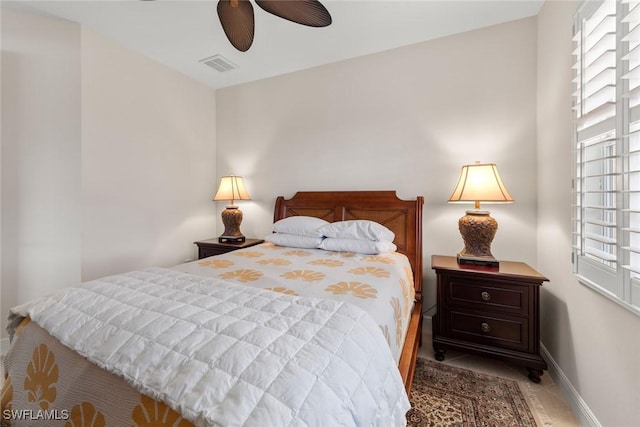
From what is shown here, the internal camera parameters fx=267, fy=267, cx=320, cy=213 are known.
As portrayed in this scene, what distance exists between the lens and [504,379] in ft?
5.72

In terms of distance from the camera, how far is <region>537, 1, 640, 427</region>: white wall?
45.1 inches

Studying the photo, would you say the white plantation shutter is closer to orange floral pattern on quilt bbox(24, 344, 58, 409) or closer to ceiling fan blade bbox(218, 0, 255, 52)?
ceiling fan blade bbox(218, 0, 255, 52)

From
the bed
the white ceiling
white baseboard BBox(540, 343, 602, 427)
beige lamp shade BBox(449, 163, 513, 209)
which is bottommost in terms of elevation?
white baseboard BBox(540, 343, 602, 427)

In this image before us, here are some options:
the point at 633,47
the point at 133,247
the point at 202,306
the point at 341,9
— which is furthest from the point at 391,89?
the point at 133,247

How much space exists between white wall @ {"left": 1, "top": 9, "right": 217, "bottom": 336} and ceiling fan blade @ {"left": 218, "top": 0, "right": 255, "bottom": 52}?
1.55 m

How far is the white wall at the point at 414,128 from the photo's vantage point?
7.11 ft

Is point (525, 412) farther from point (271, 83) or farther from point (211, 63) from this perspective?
point (211, 63)

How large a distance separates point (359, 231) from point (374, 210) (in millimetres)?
412

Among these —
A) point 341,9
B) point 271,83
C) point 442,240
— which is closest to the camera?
point 341,9

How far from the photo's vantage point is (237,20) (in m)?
1.61

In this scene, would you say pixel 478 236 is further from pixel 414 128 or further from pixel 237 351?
pixel 237 351

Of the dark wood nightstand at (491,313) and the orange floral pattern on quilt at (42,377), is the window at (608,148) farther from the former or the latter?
the orange floral pattern on quilt at (42,377)

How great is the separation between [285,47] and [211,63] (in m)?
0.89

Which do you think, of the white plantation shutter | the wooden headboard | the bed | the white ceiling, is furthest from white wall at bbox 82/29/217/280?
the white plantation shutter
